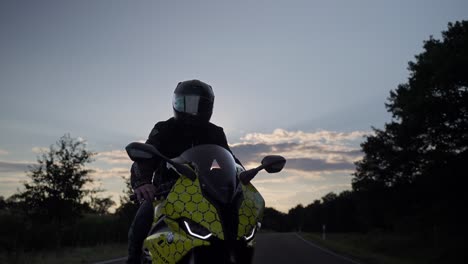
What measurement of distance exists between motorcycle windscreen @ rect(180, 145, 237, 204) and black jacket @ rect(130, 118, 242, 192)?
26cm

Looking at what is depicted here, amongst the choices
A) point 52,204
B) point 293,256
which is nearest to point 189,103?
point 293,256

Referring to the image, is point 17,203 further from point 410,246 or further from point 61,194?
point 410,246

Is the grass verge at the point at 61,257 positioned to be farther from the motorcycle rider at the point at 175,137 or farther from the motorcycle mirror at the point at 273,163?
the motorcycle mirror at the point at 273,163

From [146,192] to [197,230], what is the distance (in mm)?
515

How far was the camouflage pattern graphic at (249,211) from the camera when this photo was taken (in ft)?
8.27

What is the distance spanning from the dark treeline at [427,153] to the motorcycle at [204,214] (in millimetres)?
18903

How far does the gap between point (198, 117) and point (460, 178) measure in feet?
81.1

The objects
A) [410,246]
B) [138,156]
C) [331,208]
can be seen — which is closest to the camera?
[138,156]

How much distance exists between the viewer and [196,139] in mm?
3270

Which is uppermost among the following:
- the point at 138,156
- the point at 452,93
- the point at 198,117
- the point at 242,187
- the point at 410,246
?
the point at 452,93

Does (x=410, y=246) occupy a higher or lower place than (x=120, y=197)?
lower

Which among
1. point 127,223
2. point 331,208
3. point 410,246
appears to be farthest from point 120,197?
point 331,208

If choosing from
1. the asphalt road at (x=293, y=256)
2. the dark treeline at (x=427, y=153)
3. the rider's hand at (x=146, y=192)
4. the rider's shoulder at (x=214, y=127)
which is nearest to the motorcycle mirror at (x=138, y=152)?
the rider's hand at (x=146, y=192)

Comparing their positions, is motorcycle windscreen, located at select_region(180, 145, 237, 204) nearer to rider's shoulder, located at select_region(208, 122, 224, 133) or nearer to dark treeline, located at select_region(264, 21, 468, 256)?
rider's shoulder, located at select_region(208, 122, 224, 133)
